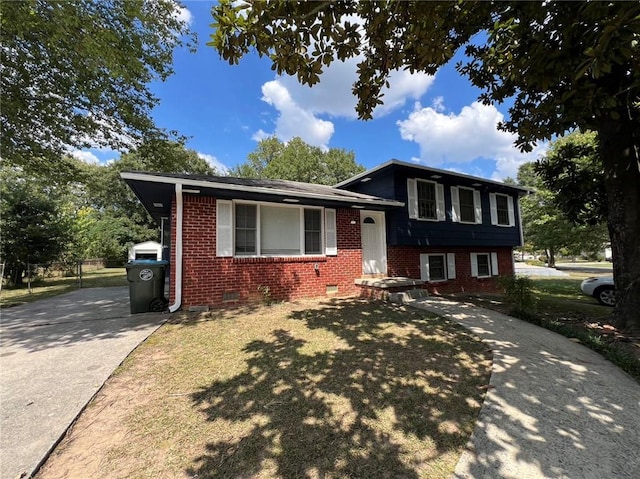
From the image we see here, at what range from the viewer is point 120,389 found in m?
3.12

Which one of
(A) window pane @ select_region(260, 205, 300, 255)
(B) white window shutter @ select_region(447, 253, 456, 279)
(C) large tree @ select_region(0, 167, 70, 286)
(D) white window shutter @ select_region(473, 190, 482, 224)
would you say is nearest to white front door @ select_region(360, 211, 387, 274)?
(A) window pane @ select_region(260, 205, 300, 255)

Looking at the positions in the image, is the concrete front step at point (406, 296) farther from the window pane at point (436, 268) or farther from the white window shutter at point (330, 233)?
the window pane at point (436, 268)

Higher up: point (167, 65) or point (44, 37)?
point (167, 65)

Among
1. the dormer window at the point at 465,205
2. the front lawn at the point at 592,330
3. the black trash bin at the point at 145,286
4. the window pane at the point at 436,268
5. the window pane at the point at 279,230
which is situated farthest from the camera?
the dormer window at the point at 465,205

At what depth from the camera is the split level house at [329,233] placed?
6711 millimetres

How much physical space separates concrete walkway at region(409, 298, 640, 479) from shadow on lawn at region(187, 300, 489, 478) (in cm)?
18

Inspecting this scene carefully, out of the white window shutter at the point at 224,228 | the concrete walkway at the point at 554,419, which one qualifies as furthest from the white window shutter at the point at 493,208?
the white window shutter at the point at 224,228

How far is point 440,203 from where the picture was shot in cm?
1073

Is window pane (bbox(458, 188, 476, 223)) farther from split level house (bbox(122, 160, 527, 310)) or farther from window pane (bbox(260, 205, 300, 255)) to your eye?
window pane (bbox(260, 205, 300, 255))

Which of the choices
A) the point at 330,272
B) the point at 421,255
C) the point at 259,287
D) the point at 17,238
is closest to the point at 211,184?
the point at 259,287

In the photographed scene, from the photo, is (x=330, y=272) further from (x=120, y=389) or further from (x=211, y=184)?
(x=120, y=389)

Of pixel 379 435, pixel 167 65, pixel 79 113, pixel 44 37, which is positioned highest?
pixel 167 65

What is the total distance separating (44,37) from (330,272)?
966cm

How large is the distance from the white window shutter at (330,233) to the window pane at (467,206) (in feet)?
19.2
